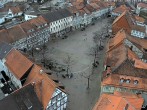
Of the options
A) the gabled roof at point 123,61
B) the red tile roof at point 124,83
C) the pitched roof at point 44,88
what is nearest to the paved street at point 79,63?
the red tile roof at point 124,83

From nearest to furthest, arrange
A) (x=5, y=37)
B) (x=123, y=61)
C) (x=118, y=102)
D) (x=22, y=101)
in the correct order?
(x=118, y=102), (x=22, y=101), (x=123, y=61), (x=5, y=37)

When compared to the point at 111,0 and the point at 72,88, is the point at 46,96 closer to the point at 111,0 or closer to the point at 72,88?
the point at 72,88

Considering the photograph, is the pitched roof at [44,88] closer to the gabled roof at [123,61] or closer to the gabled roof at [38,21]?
the gabled roof at [123,61]

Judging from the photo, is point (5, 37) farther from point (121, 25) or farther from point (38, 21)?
point (121, 25)

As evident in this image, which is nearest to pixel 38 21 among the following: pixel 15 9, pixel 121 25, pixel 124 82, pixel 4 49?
pixel 4 49

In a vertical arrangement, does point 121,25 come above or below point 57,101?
above

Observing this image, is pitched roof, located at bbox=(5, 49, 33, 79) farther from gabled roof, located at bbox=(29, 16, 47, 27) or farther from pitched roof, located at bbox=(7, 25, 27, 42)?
gabled roof, located at bbox=(29, 16, 47, 27)

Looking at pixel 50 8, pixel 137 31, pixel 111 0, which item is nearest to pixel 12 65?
pixel 137 31
